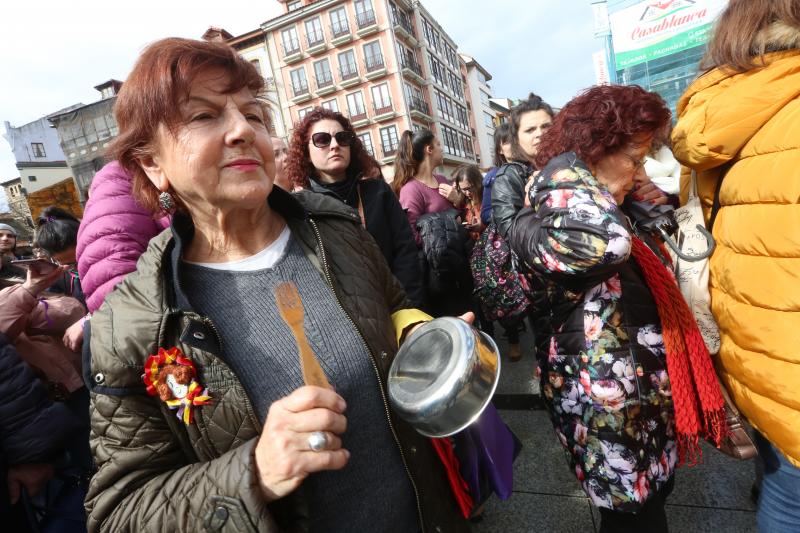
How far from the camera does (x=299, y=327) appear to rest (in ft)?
3.67

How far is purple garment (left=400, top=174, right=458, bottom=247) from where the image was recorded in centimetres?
369

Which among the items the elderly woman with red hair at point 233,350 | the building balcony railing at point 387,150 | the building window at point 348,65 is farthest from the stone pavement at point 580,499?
the building window at point 348,65

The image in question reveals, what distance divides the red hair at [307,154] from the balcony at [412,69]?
31620 millimetres

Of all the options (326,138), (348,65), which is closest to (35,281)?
(326,138)

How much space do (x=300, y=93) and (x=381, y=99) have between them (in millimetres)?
6878

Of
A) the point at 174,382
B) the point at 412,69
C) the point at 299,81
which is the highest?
the point at 299,81

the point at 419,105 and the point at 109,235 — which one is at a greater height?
the point at 419,105

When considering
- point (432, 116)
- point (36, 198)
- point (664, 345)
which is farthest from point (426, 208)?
point (36, 198)

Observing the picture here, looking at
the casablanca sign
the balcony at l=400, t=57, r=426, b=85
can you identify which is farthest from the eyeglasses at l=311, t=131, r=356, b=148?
the balcony at l=400, t=57, r=426, b=85

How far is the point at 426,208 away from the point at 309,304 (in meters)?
2.73

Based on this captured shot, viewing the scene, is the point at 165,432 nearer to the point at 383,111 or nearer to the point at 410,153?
the point at 410,153

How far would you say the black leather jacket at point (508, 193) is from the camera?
260 centimetres

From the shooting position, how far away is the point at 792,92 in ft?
3.76

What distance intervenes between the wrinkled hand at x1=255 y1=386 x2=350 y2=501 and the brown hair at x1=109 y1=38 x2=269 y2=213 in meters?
0.85
